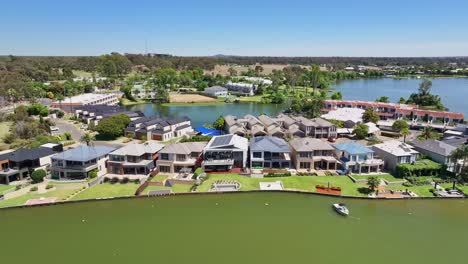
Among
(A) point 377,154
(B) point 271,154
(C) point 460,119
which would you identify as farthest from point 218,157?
(C) point 460,119

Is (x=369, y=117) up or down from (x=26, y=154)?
up

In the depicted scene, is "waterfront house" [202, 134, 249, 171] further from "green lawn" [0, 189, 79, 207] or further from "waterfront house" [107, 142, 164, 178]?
"green lawn" [0, 189, 79, 207]

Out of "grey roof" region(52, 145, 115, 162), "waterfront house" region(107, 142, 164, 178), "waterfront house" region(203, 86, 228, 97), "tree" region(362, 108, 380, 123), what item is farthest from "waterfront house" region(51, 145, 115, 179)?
"waterfront house" region(203, 86, 228, 97)

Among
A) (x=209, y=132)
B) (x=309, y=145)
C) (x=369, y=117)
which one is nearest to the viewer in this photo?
(x=309, y=145)

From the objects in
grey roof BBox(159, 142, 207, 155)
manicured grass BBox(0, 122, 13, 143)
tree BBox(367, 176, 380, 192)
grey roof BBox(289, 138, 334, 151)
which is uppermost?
grey roof BBox(289, 138, 334, 151)

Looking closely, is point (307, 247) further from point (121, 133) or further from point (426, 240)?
point (121, 133)

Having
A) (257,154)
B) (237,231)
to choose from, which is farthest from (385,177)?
(237,231)

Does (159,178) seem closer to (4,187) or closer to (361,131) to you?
(4,187)

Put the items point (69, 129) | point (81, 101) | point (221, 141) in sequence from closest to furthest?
point (221, 141) → point (69, 129) → point (81, 101)
